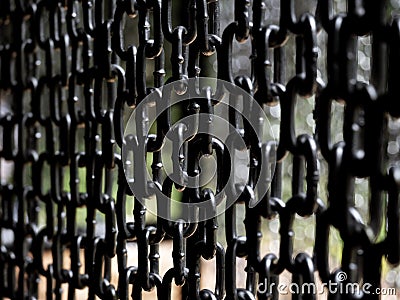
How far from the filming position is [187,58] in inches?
23.5

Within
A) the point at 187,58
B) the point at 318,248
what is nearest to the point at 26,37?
the point at 187,58

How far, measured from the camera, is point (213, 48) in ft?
1.85

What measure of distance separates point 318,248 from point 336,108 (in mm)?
690

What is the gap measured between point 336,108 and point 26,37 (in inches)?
22.9

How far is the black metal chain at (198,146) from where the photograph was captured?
43 centimetres

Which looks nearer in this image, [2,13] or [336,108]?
[2,13]

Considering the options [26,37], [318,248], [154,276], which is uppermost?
[26,37]

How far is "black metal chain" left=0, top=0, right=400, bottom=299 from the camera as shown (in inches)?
16.8

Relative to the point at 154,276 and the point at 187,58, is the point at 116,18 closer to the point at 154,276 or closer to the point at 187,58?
the point at 187,58

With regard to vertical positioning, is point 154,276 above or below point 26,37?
below

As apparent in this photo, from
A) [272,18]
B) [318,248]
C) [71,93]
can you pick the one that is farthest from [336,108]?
[318,248]

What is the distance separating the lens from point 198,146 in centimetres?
57

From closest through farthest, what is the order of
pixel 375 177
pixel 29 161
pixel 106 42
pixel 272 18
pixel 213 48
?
pixel 375 177 → pixel 213 48 → pixel 106 42 → pixel 29 161 → pixel 272 18

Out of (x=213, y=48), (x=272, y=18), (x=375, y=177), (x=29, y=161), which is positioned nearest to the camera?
(x=375, y=177)
